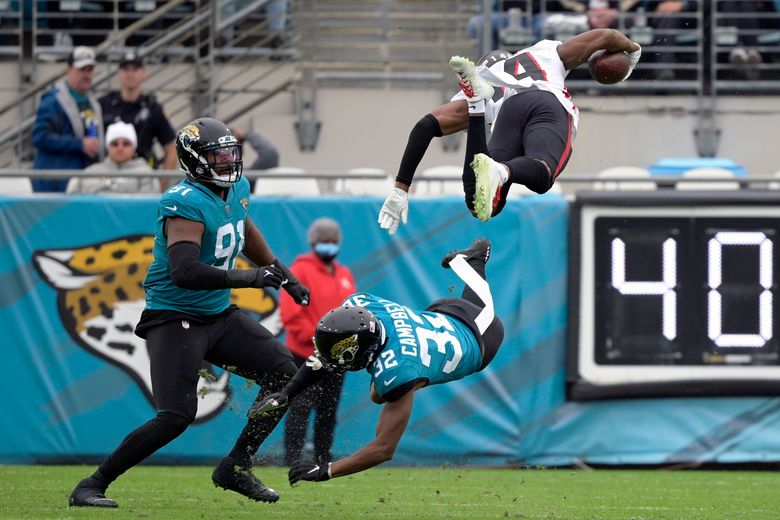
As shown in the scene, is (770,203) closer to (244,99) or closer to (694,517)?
(694,517)

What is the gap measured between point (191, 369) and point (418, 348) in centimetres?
136

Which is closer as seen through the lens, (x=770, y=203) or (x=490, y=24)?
(x=770, y=203)

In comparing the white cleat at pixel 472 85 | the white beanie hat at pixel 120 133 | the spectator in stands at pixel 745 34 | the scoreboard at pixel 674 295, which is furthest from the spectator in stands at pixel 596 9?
the white cleat at pixel 472 85

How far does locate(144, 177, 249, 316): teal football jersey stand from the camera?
25.7 ft

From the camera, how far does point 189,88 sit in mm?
14102

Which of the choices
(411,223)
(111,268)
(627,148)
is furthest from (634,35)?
(111,268)

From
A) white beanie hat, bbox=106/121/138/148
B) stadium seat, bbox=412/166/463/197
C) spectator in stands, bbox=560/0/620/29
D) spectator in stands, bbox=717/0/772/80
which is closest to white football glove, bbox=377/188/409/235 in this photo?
stadium seat, bbox=412/166/463/197

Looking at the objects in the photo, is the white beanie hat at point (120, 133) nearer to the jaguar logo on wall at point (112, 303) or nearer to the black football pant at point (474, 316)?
the jaguar logo on wall at point (112, 303)

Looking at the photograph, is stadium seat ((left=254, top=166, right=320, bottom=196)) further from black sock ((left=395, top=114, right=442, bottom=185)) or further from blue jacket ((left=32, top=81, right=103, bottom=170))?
black sock ((left=395, top=114, right=442, bottom=185))

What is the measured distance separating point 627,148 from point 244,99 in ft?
12.6

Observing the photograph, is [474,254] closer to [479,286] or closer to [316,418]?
[479,286]

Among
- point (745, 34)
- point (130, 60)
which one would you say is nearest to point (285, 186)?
point (130, 60)

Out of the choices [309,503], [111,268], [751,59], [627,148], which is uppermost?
[751,59]

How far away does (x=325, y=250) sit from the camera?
10.6m
